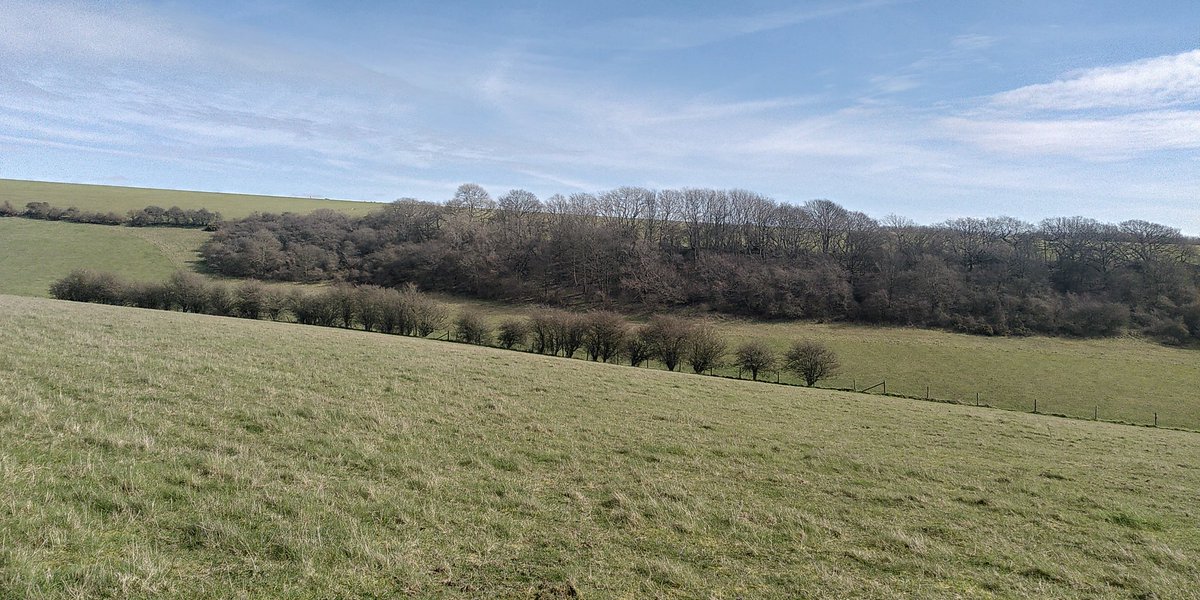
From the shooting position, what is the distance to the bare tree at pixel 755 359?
47844 mm

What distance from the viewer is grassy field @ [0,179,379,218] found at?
330ft

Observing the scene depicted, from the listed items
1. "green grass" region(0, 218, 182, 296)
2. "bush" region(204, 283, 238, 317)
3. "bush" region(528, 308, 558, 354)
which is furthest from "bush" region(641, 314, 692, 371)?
"green grass" region(0, 218, 182, 296)

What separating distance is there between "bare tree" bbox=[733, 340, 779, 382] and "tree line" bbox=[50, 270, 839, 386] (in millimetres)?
90

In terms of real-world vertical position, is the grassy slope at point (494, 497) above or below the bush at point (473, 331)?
above

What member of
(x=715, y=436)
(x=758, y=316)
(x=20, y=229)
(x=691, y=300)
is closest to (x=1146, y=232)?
(x=758, y=316)

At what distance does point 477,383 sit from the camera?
56.9 feet

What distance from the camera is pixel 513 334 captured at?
50406mm

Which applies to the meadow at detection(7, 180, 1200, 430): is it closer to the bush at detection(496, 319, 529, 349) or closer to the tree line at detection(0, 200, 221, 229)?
the tree line at detection(0, 200, 221, 229)

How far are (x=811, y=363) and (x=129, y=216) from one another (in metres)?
115

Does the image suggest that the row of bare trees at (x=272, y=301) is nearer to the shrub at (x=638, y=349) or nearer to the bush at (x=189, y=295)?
the bush at (x=189, y=295)

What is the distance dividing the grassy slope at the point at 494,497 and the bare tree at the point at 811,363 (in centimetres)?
3104

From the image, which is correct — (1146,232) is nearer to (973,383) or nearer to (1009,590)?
(973,383)

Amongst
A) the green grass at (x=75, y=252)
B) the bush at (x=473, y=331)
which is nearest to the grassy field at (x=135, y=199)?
the green grass at (x=75, y=252)

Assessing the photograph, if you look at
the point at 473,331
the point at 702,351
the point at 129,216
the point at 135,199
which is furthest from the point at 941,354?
the point at 135,199
